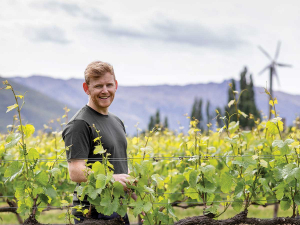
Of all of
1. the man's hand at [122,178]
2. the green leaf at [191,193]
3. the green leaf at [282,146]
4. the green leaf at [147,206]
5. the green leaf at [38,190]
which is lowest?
the green leaf at [191,193]

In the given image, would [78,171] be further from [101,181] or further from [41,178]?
[41,178]

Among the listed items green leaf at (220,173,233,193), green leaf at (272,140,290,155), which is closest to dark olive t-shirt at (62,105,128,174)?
green leaf at (220,173,233,193)

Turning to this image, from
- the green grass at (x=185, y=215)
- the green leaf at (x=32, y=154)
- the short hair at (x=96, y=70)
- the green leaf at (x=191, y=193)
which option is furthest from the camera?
the green grass at (x=185, y=215)

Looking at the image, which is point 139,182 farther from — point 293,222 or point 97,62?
point 293,222

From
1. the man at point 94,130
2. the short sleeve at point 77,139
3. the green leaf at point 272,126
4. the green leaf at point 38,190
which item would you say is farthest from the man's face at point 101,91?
the green leaf at point 272,126

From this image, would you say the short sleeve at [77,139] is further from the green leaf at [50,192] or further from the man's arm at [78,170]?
the green leaf at [50,192]

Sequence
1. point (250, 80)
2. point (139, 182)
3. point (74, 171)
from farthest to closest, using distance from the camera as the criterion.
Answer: point (250, 80) < point (139, 182) < point (74, 171)

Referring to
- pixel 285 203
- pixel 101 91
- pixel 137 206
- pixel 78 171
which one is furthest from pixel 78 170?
pixel 285 203

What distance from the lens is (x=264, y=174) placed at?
347 centimetres

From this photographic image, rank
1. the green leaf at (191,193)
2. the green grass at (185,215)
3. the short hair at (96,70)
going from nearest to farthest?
the short hair at (96,70) < the green leaf at (191,193) < the green grass at (185,215)

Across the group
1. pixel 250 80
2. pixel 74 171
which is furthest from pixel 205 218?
pixel 250 80

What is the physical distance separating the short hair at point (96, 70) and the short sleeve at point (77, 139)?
0.40 metres

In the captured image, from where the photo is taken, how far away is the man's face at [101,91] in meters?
2.75

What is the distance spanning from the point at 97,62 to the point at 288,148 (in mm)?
1738
